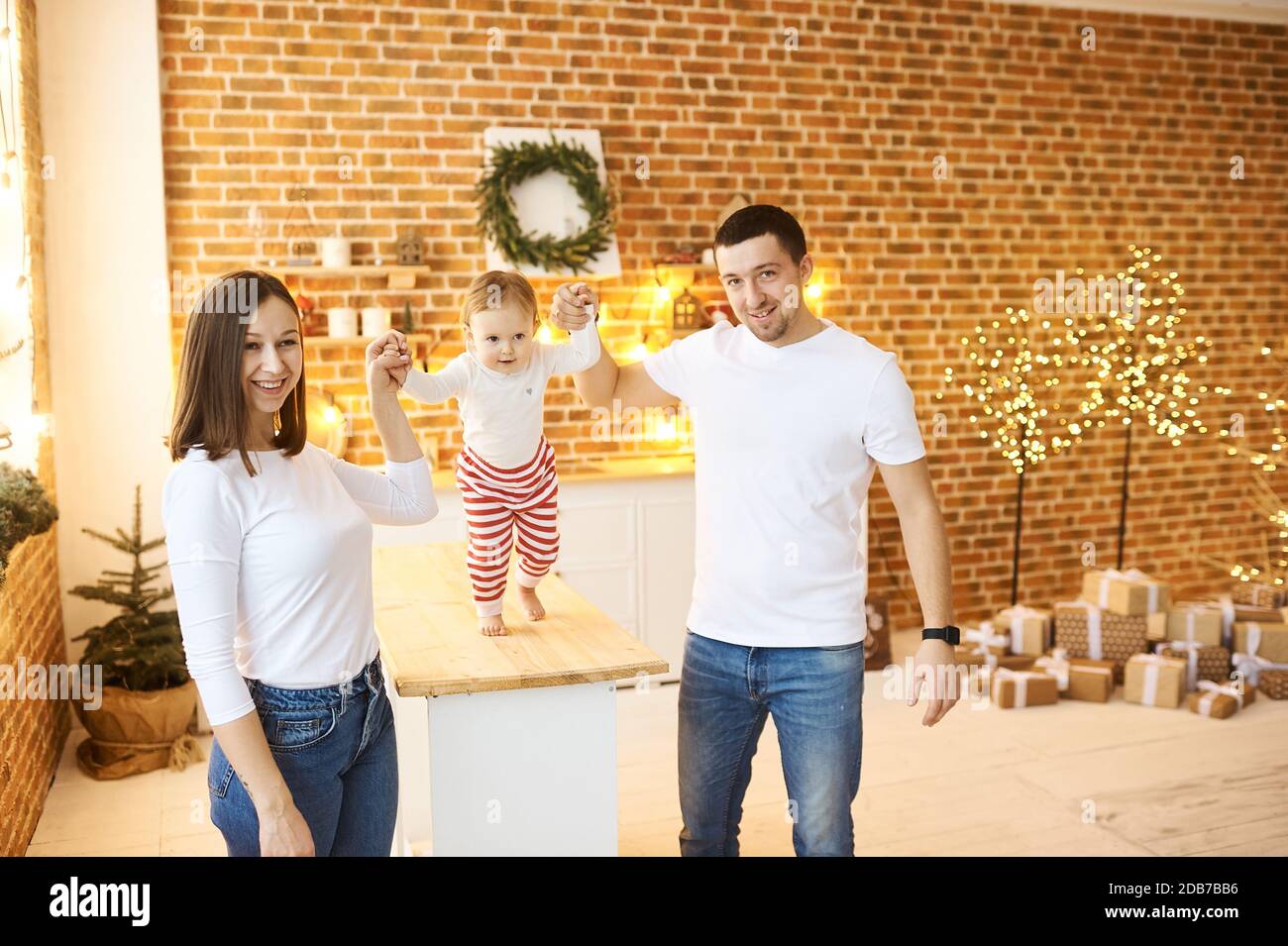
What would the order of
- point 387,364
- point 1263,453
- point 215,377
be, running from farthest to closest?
point 1263,453 → point 387,364 → point 215,377

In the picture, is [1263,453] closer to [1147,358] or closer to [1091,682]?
[1147,358]

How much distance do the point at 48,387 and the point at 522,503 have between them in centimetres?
287

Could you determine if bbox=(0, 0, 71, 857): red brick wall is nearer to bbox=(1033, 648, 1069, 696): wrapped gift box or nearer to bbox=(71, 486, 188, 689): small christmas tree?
bbox=(71, 486, 188, 689): small christmas tree

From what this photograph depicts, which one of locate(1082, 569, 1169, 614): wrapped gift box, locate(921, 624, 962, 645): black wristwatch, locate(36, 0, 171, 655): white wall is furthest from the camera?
locate(1082, 569, 1169, 614): wrapped gift box

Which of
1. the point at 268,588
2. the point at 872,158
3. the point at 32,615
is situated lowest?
the point at 32,615

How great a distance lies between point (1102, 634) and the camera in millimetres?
4961

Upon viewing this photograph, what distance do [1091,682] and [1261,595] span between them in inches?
45.2

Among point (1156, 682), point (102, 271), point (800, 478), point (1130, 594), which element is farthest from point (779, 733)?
point (102, 271)

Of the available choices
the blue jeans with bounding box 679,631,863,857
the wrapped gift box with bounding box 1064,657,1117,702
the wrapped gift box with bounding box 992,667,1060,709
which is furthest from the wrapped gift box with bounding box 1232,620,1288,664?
the blue jeans with bounding box 679,631,863,857

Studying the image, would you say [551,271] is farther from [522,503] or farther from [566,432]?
[522,503]

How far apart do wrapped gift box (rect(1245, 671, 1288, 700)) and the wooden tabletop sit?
347 centimetres

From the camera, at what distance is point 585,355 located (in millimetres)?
2283

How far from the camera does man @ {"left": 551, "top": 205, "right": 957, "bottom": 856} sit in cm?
224

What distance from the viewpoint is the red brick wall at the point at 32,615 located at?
3221mm
